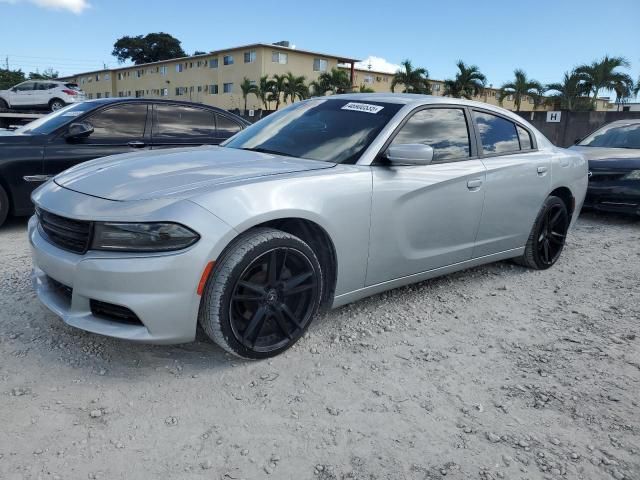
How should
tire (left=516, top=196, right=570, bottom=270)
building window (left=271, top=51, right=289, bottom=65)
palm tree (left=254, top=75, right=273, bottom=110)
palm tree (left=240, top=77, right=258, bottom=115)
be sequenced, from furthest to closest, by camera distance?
building window (left=271, top=51, right=289, bottom=65) < palm tree (left=240, top=77, right=258, bottom=115) < palm tree (left=254, top=75, right=273, bottom=110) < tire (left=516, top=196, right=570, bottom=270)

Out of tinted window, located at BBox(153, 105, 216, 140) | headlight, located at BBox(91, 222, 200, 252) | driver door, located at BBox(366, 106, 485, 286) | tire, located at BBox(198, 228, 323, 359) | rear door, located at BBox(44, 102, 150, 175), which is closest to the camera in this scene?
headlight, located at BBox(91, 222, 200, 252)

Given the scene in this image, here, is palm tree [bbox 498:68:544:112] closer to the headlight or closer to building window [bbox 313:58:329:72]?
building window [bbox 313:58:329:72]

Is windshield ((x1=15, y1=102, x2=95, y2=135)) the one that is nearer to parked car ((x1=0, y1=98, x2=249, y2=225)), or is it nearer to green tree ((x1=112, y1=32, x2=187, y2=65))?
parked car ((x1=0, y1=98, x2=249, y2=225))

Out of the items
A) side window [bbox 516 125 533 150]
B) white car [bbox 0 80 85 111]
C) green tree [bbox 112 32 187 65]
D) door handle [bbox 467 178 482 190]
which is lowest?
door handle [bbox 467 178 482 190]

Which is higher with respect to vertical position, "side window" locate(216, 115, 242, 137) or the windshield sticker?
the windshield sticker

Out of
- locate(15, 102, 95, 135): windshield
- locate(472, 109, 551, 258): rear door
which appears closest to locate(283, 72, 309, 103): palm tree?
locate(15, 102, 95, 135): windshield

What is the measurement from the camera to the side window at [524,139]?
4364 mm

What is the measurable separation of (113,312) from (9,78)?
62.7m

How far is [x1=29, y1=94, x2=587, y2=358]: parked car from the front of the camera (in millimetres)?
2434

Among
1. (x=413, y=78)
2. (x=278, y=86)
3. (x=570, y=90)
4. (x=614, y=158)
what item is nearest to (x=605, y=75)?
(x=570, y=90)

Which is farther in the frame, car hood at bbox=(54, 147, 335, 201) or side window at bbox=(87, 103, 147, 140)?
side window at bbox=(87, 103, 147, 140)

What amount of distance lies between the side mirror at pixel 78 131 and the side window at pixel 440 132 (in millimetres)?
3718

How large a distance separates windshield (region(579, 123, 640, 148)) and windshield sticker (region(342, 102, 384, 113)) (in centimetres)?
591

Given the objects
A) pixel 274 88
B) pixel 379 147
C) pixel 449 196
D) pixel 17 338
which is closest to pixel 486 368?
pixel 449 196
